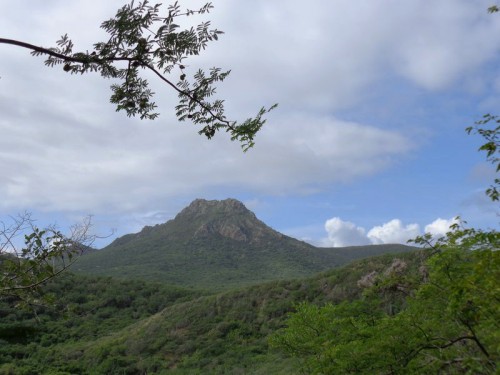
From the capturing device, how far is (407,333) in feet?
29.8

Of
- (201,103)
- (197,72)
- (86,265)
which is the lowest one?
(201,103)

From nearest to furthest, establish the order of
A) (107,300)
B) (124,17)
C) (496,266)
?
1. (124,17)
2. (496,266)
3. (107,300)

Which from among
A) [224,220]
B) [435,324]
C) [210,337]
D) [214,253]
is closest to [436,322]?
[435,324]

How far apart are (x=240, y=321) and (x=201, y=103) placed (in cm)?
3733

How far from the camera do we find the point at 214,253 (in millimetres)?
123000

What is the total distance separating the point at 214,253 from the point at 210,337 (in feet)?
286

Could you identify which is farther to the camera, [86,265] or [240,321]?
[86,265]

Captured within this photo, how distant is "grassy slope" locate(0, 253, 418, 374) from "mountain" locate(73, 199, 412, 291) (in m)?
36.6

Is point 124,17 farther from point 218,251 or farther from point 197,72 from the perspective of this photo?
point 218,251

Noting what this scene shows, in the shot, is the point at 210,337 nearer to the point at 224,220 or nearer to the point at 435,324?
the point at 435,324

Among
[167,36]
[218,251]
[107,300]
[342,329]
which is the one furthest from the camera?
[218,251]

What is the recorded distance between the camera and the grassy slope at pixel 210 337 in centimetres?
3138

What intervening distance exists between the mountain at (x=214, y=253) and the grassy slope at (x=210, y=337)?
36625mm

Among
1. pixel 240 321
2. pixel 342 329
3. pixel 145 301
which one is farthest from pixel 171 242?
pixel 342 329
